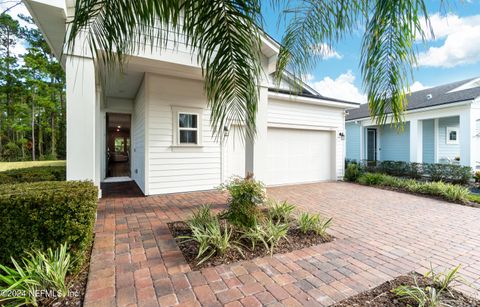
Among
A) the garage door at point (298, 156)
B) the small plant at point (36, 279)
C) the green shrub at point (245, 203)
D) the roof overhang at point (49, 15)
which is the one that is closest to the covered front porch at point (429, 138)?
the garage door at point (298, 156)

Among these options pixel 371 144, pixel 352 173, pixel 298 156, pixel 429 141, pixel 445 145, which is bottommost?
pixel 352 173

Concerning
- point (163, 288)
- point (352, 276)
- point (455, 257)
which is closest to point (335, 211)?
point (455, 257)

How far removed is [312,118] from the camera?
9031 millimetres

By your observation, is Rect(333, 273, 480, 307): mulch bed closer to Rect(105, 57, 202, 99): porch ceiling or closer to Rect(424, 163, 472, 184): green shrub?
Rect(105, 57, 202, 99): porch ceiling

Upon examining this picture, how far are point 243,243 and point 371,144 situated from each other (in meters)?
13.3

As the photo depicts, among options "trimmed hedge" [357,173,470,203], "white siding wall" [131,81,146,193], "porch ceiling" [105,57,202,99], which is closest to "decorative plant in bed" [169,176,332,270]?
"porch ceiling" [105,57,202,99]

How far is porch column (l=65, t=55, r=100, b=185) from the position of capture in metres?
4.00

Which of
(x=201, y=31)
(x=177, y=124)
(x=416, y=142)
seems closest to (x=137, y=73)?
(x=177, y=124)

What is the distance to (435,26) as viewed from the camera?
133 centimetres

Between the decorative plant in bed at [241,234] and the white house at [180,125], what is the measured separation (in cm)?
104

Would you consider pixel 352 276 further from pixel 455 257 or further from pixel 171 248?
pixel 171 248

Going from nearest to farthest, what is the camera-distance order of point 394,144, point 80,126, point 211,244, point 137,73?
point 211,244, point 80,126, point 137,73, point 394,144

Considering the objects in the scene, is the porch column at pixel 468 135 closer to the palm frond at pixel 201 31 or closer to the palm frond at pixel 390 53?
the palm frond at pixel 390 53

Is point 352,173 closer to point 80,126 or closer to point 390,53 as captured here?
point 390,53
